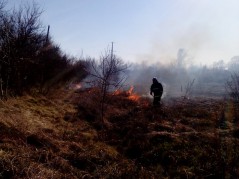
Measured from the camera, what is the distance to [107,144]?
9.71 meters

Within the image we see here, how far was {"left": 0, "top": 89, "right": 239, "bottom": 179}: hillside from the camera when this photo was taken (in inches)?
255

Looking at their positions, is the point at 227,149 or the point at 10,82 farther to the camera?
the point at 10,82

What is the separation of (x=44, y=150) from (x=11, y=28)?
26.5ft

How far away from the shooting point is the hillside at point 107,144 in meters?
6.49

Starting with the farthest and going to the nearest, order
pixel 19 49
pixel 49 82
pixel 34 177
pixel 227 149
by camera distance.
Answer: pixel 49 82 < pixel 19 49 < pixel 227 149 < pixel 34 177

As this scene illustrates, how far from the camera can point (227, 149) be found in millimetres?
8656

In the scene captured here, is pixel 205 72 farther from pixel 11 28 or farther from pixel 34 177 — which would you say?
pixel 34 177

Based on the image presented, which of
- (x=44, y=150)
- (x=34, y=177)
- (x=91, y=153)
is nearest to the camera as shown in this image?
(x=34, y=177)

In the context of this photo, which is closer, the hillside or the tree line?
the hillside

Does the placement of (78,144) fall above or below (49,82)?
below

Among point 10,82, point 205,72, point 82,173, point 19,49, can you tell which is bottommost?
point 82,173

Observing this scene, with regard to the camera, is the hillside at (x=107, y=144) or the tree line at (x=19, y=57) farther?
the tree line at (x=19, y=57)

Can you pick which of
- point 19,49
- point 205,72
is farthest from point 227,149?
point 205,72

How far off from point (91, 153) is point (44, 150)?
1320mm
